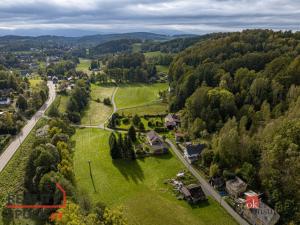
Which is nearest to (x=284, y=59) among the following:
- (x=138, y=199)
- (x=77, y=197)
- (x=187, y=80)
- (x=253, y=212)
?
(x=187, y=80)

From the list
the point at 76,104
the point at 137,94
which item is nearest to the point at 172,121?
the point at 76,104

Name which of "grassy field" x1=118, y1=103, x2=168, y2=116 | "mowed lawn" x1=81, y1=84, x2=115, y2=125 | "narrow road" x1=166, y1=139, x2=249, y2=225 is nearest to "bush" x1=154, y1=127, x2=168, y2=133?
"narrow road" x1=166, y1=139, x2=249, y2=225

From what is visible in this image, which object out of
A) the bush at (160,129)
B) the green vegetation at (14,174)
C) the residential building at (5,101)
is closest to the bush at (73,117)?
the green vegetation at (14,174)

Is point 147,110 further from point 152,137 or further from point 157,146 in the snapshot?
point 157,146

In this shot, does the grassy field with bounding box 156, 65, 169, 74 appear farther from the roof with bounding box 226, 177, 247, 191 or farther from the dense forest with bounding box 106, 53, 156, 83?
the roof with bounding box 226, 177, 247, 191

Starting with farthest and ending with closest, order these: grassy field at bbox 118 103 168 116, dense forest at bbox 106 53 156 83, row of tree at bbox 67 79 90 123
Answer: dense forest at bbox 106 53 156 83 → grassy field at bbox 118 103 168 116 → row of tree at bbox 67 79 90 123

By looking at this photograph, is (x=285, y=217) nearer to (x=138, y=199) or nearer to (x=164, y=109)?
(x=138, y=199)

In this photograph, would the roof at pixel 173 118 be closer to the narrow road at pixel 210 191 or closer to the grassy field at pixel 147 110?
the grassy field at pixel 147 110
